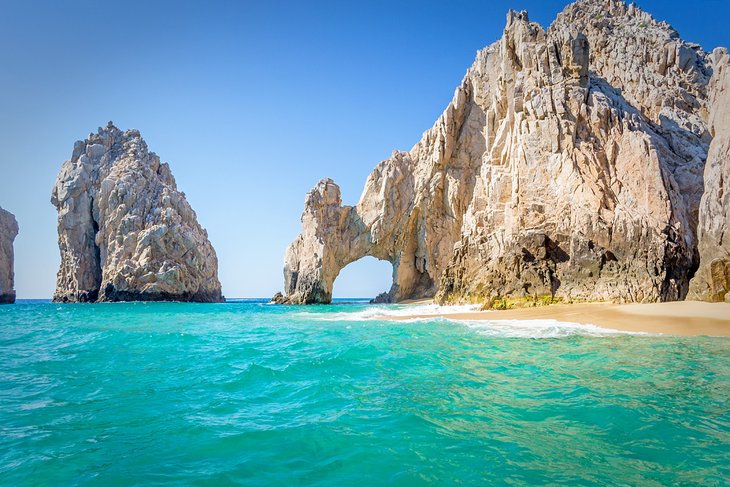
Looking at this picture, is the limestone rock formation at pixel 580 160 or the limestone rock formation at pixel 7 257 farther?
the limestone rock formation at pixel 7 257

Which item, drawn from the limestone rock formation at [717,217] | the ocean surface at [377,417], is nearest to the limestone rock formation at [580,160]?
the limestone rock formation at [717,217]

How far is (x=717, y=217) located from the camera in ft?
53.0

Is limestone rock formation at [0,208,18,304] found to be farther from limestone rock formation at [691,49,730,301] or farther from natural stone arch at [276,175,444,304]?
limestone rock formation at [691,49,730,301]

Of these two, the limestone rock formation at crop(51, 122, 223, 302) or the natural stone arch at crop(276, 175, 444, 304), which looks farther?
the limestone rock formation at crop(51, 122, 223, 302)

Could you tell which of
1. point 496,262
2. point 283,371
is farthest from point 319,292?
point 283,371

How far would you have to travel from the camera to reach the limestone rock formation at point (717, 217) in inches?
626

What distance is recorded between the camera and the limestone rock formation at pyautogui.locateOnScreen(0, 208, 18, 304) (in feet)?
229

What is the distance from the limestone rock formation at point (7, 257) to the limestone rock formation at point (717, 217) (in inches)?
3602

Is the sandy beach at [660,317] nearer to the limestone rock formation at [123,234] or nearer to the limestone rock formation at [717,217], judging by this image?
the limestone rock formation at [717,217]

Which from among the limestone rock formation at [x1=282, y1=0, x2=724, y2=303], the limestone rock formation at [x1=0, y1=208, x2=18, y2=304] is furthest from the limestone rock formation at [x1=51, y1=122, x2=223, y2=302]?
the limestone rock formation at [x1=282, y1=0, x2=724, y2=303]

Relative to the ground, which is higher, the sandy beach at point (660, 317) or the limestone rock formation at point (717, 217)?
the limestone rock formation at point (717, 217)

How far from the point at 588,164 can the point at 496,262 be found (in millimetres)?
8027

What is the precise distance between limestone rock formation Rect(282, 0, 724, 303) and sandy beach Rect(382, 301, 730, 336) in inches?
154

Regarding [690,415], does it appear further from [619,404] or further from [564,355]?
[564,355]
